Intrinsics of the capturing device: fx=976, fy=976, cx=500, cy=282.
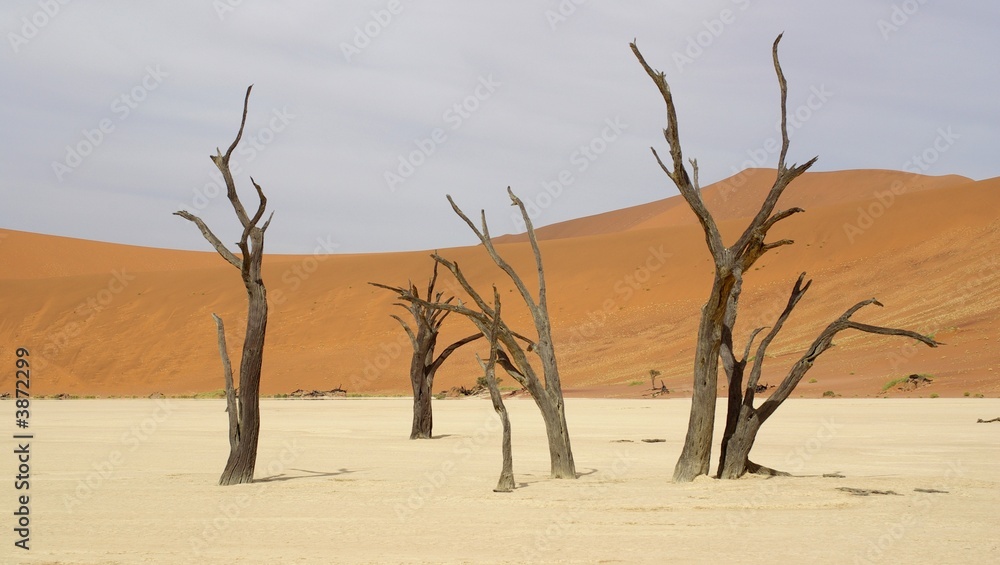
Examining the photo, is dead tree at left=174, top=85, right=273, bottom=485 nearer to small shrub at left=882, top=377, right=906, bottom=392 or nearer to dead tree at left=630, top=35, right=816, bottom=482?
dead tree at left=630, top=35, right=816, bottom=482

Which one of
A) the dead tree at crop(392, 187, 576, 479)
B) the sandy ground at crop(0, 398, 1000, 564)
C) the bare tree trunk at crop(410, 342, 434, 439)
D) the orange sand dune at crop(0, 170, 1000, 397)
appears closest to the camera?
the sandy ground at crop(0, 398, 1000, 564)

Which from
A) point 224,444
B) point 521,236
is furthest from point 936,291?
point 521,236

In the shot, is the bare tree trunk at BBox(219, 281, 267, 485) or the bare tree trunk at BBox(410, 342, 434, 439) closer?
the bare tree trunk at BBox(219, 281, 267, 485)

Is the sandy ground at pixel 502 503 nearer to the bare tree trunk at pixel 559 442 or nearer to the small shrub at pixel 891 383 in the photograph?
the bare tree trunk at pixel 559 442

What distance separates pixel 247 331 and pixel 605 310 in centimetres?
4536

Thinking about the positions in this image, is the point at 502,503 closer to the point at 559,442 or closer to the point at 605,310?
the point at 559,442

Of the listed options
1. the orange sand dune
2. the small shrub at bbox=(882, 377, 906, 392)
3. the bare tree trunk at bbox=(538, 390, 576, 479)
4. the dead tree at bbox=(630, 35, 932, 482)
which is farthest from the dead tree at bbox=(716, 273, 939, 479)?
the small shrub at bbox=(882, 377, 906, 392)

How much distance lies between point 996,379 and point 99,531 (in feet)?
93.1

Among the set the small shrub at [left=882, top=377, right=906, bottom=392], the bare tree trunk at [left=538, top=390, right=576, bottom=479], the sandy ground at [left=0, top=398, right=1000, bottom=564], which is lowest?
the sandy ground at [left=0, top=398, right=1000, bottom=564]

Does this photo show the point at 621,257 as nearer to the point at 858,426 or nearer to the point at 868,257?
the point at 868,257

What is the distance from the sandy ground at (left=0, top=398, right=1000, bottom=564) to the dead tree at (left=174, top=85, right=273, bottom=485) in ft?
1.17

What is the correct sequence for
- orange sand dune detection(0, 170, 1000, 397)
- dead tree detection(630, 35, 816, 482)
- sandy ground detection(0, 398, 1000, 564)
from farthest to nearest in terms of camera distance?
orange sand dune detection(0, 170, 1000, 397) → dead tree detection(630, 35, 816, 482) → sandy ground detection(0, 398, 1000, 564)

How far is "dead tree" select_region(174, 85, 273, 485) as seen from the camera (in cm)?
1073

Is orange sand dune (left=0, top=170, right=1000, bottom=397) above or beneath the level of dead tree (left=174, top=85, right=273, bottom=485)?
above
